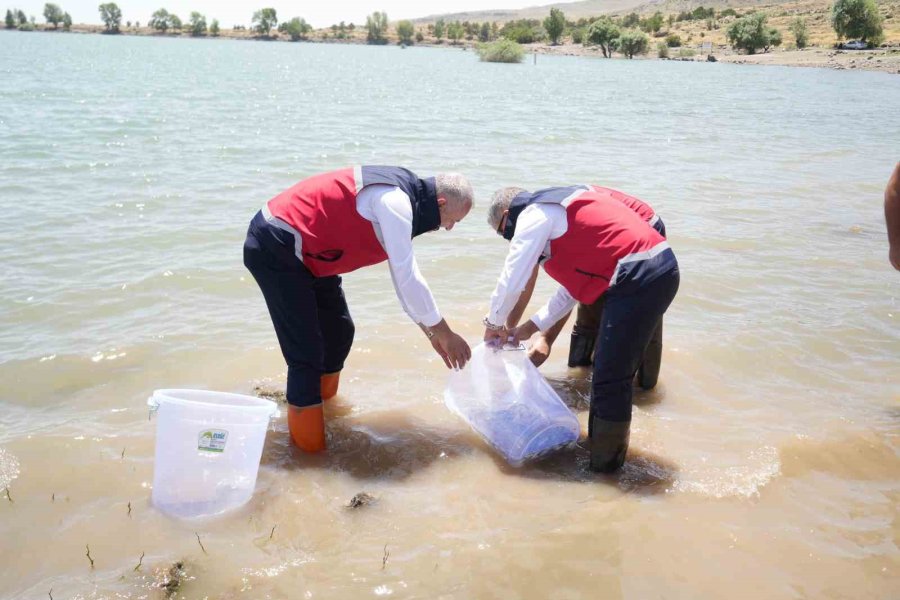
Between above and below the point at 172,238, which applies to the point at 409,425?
below

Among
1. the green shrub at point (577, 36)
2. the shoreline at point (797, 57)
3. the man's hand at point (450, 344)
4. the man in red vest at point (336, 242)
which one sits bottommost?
the man's hand at point (450, 344)

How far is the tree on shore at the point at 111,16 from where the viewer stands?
13938 cm

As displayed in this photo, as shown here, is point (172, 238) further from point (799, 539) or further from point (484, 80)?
point (484, 80)

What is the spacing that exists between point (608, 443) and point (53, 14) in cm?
16858

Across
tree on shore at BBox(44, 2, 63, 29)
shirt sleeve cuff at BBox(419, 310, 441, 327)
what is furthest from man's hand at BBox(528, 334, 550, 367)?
tree on shore at BBox(44, 2, 63, 29)

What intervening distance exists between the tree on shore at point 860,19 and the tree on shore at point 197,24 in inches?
4524

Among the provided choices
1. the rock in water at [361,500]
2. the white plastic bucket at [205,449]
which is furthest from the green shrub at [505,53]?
the white plastic bucket at [205,449]

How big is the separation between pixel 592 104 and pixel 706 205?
16923 millimetres

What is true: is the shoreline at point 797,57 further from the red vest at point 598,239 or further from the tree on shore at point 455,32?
the red vest at point 598,239

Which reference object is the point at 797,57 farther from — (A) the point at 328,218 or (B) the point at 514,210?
(A) the point at 328,218

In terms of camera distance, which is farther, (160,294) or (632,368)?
(160,294)

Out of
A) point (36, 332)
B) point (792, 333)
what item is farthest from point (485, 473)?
point (36, 332)

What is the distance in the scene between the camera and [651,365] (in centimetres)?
514

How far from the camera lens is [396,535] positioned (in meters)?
3.49
